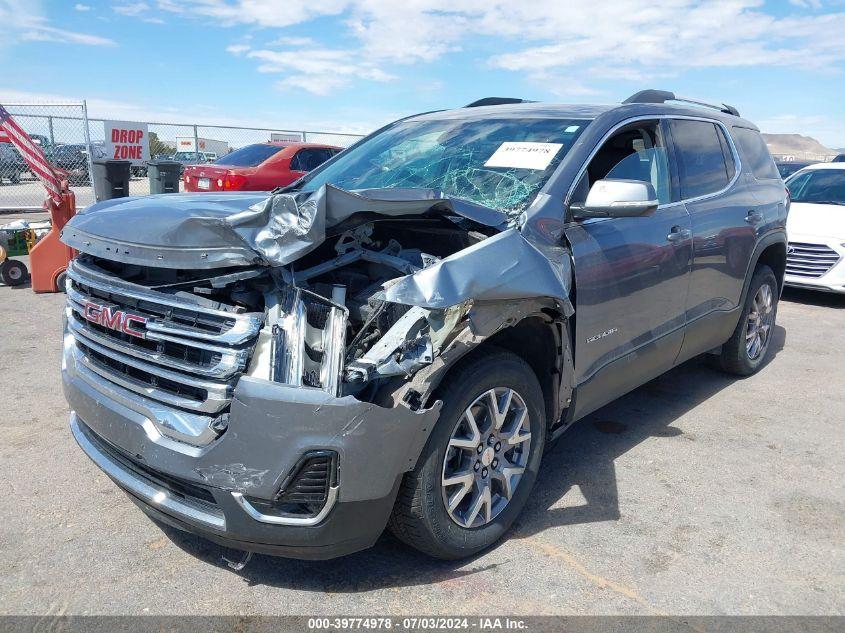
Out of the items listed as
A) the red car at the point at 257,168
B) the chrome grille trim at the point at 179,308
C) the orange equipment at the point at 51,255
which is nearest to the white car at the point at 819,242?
the chrome grille trim at the point at 179,308

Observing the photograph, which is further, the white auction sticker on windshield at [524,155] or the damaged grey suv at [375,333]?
the white auction sticker on windshield at [524,155]

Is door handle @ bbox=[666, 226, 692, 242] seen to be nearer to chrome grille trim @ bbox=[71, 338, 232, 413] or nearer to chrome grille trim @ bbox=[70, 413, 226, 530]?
chrome grille trim @ bbox=[71, 338, 232, 413]

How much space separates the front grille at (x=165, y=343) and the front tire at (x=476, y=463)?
0.77 m

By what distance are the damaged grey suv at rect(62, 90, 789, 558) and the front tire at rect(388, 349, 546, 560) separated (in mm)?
10

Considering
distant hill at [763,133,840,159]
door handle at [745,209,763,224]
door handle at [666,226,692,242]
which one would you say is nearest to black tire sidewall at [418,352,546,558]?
door handle at [666,226,692,242]

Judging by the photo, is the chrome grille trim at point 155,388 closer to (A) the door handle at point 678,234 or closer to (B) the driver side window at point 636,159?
(B) the driver side window at point 636,159

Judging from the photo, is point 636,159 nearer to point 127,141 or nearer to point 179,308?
point 179,308

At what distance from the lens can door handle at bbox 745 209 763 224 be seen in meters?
4.72

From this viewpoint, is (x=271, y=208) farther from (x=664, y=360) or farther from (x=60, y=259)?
(x=60, y=259)

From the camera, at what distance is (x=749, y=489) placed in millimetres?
3670

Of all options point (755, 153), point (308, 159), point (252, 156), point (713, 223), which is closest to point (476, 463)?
point (713, 223)

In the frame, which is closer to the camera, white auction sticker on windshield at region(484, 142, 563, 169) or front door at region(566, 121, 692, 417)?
front door at region(566, 121, 692, 417)

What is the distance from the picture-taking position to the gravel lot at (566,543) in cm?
267

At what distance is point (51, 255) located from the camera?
25.1ft
